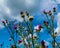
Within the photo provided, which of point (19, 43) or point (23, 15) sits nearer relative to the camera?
point (23, 15)

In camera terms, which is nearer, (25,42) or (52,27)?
(25,42)

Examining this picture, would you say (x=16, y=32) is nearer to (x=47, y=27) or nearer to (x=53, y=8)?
(x=47, y=27)

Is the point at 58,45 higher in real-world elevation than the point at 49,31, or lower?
lower

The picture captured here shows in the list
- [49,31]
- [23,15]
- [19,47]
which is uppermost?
[23,15]

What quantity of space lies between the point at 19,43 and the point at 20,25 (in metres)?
0.51

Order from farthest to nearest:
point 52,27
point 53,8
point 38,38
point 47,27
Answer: point 53,8, point 47,27, point 52,27, point 38,38

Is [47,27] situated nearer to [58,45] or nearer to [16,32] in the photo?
[58,45]

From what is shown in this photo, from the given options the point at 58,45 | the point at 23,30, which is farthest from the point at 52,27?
the point at 23,30

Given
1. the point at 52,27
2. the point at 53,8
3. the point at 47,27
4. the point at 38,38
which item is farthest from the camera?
the point at 53,8

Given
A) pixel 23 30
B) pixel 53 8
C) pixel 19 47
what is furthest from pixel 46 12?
pixel 19 47

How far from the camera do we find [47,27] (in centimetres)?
453

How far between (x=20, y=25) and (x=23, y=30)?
1.11ft

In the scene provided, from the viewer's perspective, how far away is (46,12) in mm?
5000

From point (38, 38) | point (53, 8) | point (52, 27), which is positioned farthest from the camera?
point (53, 8)
